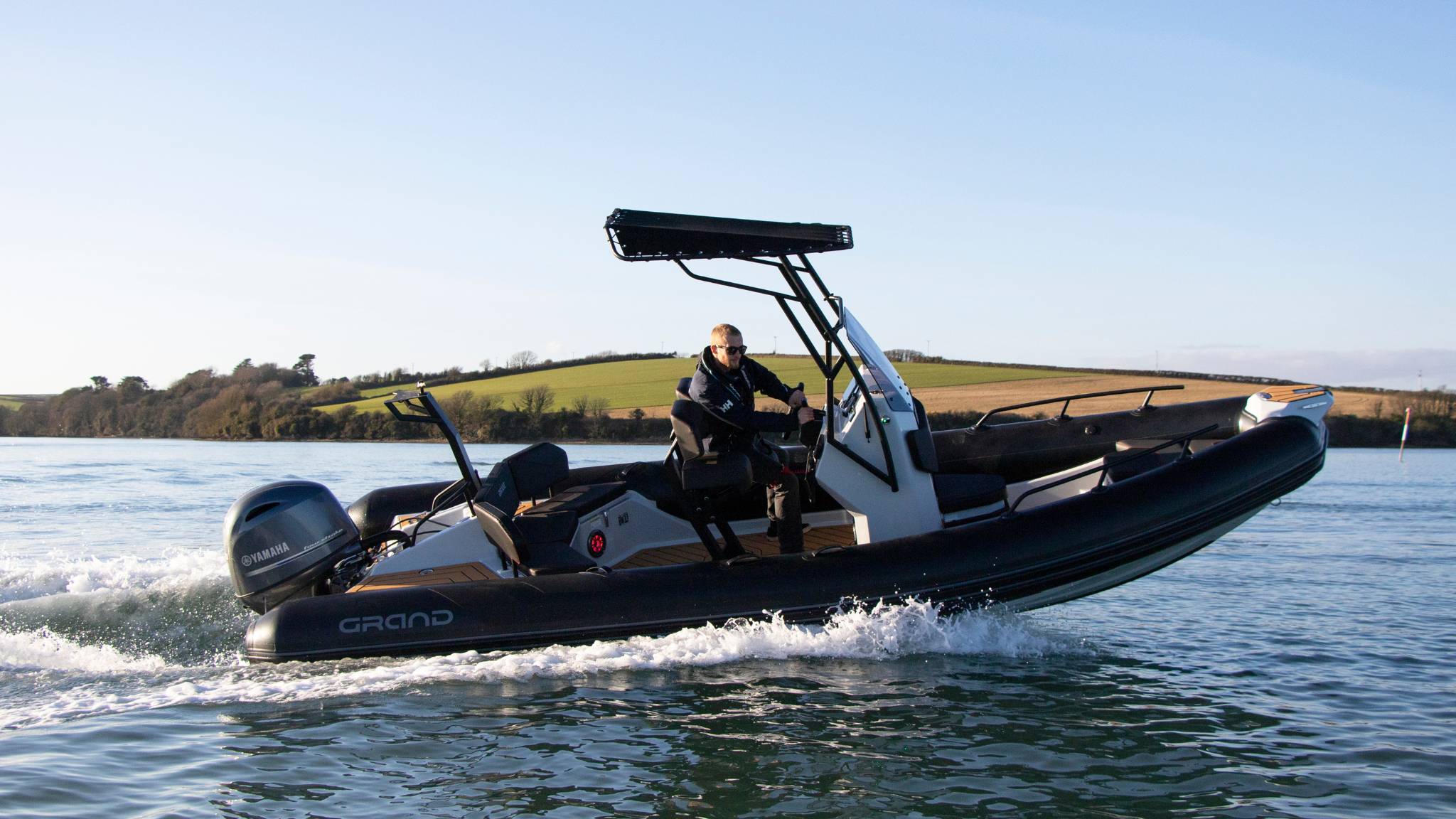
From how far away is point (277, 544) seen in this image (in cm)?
560

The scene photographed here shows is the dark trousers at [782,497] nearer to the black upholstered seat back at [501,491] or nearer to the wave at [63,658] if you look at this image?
the black upholstered seat back at [501,491]

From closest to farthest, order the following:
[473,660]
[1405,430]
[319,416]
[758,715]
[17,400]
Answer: [758,715]
[473,660]
[1405,430]
[319,416]
[17,400]

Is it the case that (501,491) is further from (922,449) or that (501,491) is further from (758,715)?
(922,449)

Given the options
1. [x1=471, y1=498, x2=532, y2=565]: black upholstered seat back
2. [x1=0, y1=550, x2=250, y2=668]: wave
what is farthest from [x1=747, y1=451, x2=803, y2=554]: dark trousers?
[x1=0, y1=550, x2=250, y2=668]: wave

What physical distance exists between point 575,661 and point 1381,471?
2199 centimetres

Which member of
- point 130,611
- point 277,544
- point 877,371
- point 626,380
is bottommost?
point 130,611

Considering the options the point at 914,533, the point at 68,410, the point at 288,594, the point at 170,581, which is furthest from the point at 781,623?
the point at 68,410

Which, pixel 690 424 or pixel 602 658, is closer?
pixel 602 658

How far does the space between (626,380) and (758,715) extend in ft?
113

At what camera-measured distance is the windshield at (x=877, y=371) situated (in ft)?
20.1

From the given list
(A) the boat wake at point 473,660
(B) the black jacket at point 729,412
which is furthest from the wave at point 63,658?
(B) the black jacket at point 729,412

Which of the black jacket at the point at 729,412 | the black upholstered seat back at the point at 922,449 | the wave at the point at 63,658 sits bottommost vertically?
the wave at the point at 63,658

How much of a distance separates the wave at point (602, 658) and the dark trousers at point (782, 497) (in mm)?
641

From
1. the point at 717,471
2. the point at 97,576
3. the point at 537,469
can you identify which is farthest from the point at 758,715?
the point at 97,576
